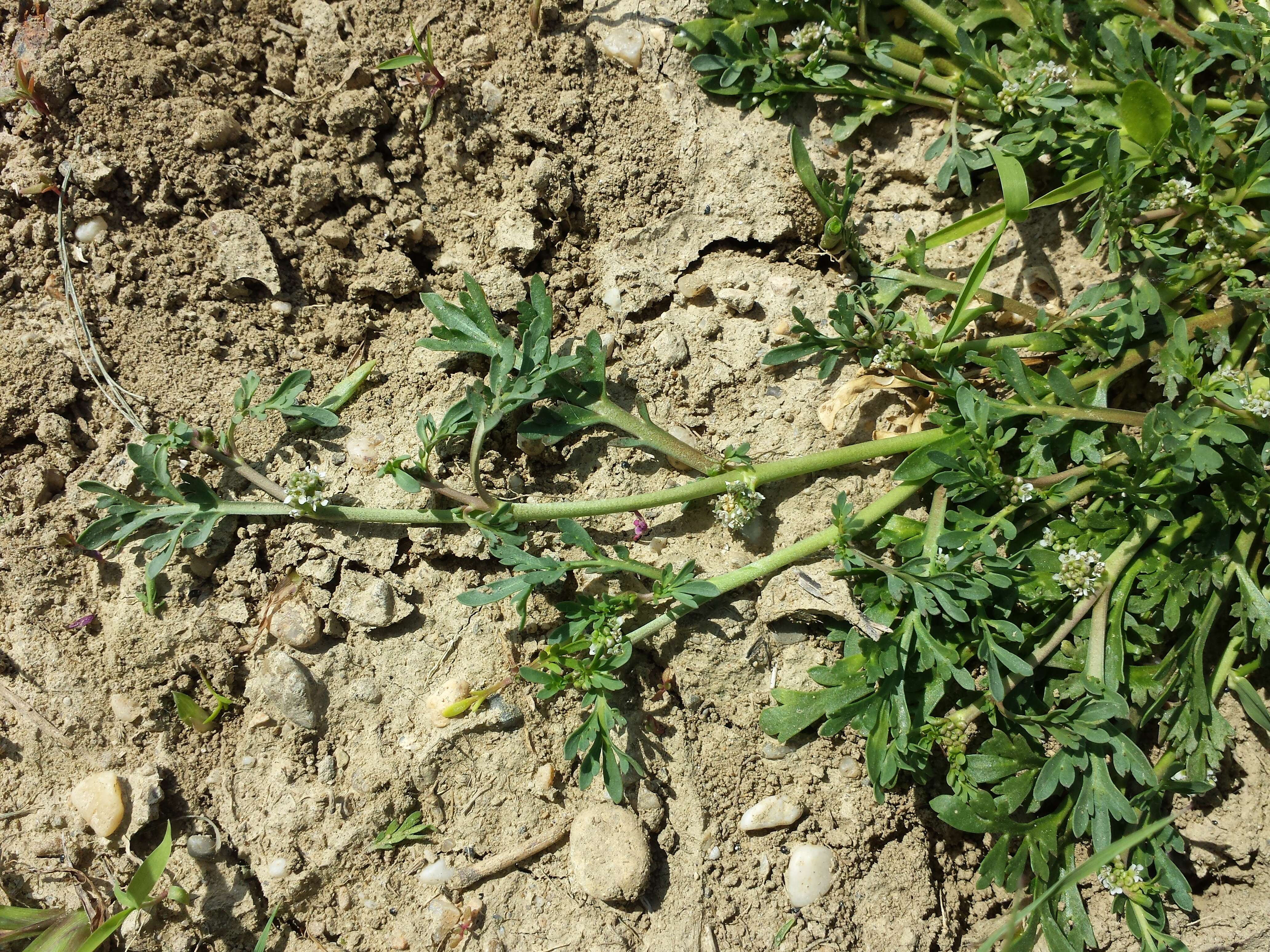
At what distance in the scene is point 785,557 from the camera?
2.79m

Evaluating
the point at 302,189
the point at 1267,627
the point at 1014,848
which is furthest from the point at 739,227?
the point at 1014,848

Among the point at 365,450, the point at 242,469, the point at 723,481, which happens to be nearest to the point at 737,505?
the point at 723,481

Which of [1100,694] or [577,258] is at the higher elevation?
[577,258]

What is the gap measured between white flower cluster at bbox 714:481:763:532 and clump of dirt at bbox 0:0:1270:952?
13cm

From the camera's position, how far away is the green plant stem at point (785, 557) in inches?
107

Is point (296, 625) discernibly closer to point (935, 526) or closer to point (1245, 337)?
point (935, 526)

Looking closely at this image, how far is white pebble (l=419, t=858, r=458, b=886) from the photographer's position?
2656 mm

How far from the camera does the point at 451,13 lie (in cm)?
314

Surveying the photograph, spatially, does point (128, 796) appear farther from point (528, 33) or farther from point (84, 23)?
point (528, 33)

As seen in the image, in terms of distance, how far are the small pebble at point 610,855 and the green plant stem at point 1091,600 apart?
1086mm

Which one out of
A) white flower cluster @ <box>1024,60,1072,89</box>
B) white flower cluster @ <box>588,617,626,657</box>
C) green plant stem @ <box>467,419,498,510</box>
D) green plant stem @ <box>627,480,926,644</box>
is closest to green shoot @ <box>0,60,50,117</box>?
green plant stem @ <box>467,419,498,510</box>

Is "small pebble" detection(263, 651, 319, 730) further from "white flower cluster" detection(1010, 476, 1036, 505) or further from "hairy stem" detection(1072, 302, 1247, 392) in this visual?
"hairy stem" detection(1072, 302, 1247, 392)

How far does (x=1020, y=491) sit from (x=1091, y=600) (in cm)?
44

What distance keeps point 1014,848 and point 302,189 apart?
3366mm
